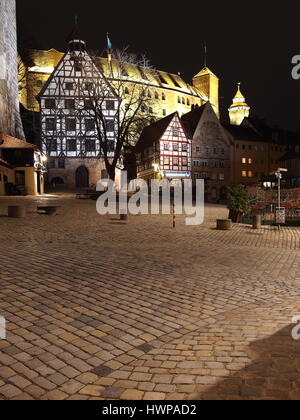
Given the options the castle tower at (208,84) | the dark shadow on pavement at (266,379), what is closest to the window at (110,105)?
the castle tower at (208,84)

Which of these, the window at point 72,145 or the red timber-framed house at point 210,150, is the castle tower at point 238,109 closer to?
the red timber-framed house at point 210,150

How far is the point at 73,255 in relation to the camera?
9070 millimetres

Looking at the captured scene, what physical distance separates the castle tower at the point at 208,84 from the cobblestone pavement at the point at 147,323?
99.4m

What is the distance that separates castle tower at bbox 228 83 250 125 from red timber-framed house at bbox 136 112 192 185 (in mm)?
50584

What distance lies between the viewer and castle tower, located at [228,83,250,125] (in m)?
→ 100

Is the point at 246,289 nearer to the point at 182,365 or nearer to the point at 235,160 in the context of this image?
the point at 182,365

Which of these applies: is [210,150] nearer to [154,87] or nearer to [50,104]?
[50,104]

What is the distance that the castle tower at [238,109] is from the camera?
100312mm

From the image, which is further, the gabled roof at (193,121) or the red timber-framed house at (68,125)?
the gabled roof at (193,121)

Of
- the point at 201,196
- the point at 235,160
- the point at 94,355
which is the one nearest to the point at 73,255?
the point at 94,355

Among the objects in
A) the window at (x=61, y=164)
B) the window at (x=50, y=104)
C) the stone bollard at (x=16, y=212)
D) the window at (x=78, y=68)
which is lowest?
the stone bollard at (x=16, y=212)

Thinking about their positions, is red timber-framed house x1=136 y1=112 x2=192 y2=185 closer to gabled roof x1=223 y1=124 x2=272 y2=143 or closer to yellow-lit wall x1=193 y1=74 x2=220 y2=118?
gabled roof x1=223 y1=124 x2=272 y2=143

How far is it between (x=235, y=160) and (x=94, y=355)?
6155cm

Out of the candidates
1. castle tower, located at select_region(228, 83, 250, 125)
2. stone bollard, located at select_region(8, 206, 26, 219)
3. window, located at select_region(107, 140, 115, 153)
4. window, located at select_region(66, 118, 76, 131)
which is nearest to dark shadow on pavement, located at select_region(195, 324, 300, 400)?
stone bollard, located at select_region(8, 206, 26, 219)
